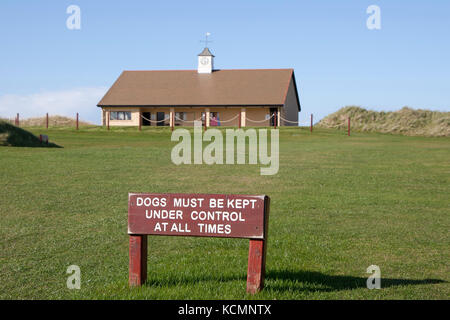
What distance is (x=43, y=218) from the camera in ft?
32.0

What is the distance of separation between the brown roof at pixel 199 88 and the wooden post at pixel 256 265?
42.9 m

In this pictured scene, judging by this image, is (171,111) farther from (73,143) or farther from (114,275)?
(114,275)

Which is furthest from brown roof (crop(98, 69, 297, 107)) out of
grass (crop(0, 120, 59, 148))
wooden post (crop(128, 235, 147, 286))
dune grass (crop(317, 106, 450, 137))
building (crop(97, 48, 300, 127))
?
wooden post (crop(128, 235, 147, 286))

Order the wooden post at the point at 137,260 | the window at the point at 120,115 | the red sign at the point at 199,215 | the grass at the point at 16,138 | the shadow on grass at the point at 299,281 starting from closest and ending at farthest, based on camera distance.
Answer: the red sign at the point at 199,215 → the wooden post at the point at 137,260 → the shadow on grass at the point at 299,281 → the grass at the point at 16,138 → the window at the point at 120,115

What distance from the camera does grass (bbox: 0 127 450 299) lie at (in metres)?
5.98

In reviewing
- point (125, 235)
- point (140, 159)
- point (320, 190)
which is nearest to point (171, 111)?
point (140, 159)

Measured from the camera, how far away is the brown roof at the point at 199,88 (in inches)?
1955

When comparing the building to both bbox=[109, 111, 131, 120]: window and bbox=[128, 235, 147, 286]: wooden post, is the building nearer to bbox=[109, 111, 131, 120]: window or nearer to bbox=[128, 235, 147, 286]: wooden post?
bbox=[109, 111, 131, 120]: window

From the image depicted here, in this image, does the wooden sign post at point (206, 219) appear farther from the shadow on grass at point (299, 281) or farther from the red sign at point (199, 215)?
the shadow on grass at point (299, 281)

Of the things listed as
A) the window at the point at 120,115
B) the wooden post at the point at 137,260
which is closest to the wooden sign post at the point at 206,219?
the wooden post at the point at 137,260

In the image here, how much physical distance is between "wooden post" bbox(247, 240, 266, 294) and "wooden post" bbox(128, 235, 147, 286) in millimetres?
1221

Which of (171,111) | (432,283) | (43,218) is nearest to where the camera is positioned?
(432,283)

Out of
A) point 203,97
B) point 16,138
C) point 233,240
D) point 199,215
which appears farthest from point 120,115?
point 199,215
